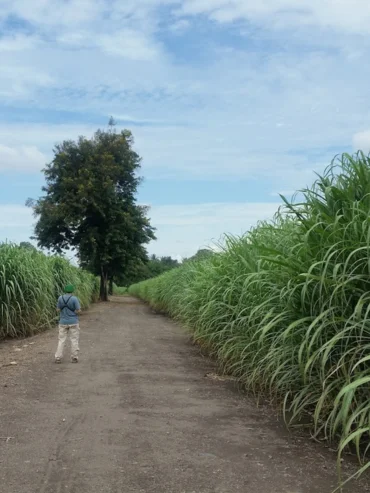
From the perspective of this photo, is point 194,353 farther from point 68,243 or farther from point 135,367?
point 68,243

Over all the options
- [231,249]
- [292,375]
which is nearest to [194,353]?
[231,249]

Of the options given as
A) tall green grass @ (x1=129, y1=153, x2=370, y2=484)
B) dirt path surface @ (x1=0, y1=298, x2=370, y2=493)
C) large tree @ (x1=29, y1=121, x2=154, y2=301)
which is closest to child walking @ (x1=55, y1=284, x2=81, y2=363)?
dirt path surface @ (x1=0, y1=298, x2=370, y2=493)

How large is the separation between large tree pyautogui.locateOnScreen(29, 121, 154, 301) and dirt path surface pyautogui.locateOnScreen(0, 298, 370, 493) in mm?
25947

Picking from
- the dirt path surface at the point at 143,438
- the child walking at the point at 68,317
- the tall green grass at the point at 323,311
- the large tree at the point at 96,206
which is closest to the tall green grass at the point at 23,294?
the child walking at the point at 68,317

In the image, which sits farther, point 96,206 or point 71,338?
point 96,206

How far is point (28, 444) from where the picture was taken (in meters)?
4.45

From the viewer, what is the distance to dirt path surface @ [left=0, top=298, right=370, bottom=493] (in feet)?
12.0

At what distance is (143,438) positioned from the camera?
462 cm

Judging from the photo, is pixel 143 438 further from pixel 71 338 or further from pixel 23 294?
pixel 23 294

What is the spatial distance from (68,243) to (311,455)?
33.0m

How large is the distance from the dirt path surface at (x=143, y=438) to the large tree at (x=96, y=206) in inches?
1022

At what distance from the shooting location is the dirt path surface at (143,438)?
366 centimetres

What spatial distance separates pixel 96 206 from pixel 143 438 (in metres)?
28.9

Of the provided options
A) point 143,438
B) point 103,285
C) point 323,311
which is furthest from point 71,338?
point 103,285
